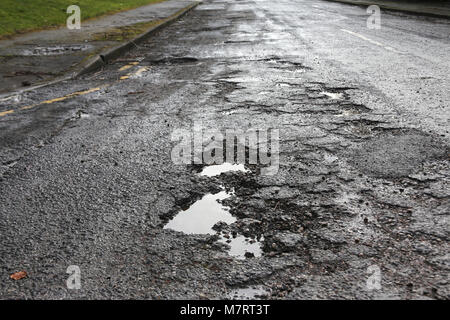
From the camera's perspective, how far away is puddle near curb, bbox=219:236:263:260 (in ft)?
6.72

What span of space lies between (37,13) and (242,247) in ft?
42.4

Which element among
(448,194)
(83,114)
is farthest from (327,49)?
(448,194)

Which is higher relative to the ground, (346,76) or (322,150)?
(346,76)

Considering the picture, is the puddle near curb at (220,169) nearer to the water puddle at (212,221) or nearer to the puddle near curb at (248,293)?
the water puddle at (212,221)

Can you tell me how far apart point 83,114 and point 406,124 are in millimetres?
3298

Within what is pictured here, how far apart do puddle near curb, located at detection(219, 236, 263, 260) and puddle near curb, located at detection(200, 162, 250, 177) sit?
0.82 meters

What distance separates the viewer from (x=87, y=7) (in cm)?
1574

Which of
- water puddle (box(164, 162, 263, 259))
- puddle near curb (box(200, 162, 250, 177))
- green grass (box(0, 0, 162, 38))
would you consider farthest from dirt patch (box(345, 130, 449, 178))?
green grass (box(0, 0, 162, 38))

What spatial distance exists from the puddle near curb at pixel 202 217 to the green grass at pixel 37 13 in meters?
9.32

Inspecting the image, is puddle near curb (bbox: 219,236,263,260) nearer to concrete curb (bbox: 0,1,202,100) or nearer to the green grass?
concrete curb (bbox: 0,1,202,100)

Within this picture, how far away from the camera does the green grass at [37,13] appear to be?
422 inches

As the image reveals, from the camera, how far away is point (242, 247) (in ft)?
6.92

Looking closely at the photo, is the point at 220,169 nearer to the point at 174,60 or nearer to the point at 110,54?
the point at 174,60
